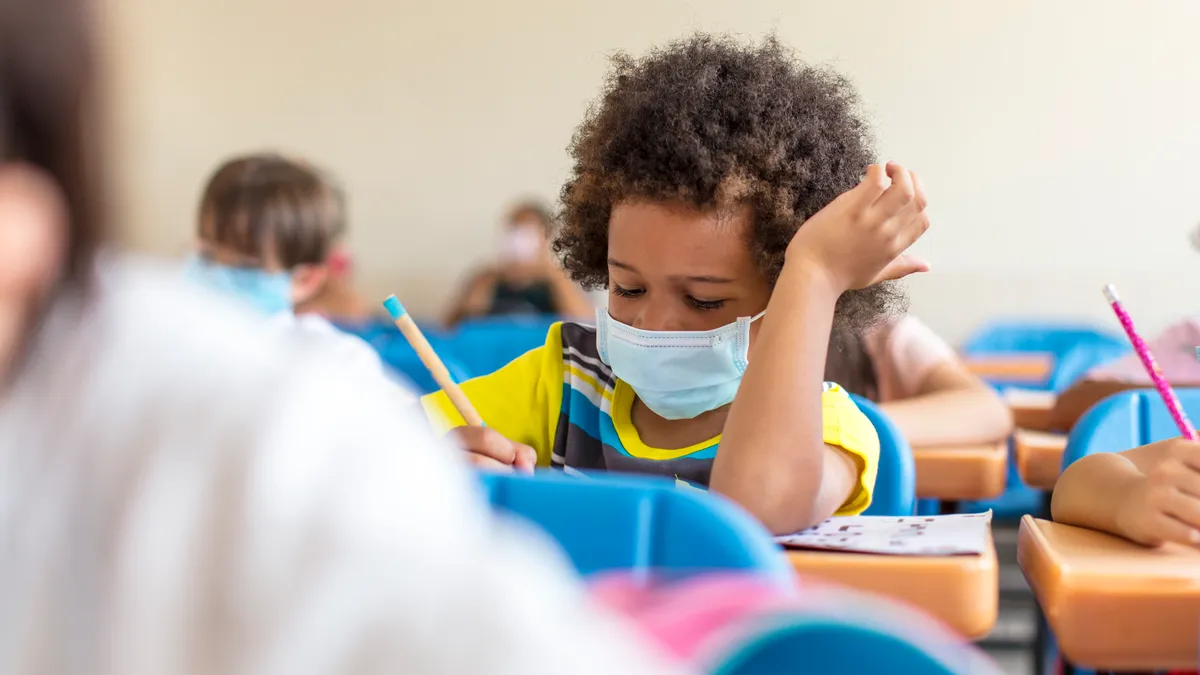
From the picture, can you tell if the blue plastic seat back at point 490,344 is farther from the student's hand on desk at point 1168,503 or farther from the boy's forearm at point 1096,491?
the student's hand on desk at point 1168,503

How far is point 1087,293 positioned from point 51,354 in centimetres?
491

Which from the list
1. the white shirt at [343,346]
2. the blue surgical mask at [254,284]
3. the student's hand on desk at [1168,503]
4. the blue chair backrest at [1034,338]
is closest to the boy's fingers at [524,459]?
the white shirt at [343,346]

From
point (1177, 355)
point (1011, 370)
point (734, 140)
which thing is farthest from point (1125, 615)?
point (1011, 370)

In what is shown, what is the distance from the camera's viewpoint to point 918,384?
7.07 ft

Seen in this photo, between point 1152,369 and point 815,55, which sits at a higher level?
point 815,55

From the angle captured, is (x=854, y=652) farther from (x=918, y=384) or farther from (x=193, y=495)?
(x=918, y=384)

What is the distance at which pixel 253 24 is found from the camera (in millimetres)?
5383

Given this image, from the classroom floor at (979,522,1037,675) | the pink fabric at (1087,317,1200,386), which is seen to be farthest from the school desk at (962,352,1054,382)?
the pink fabric at (1087,317,1200,386)

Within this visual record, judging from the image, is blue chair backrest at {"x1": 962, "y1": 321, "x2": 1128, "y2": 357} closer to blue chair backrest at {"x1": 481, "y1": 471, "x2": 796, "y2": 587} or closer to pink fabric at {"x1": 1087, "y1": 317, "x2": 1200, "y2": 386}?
pink fabric at {"x1": 1087, "y1": 317, "x2": 1200, "y2": 386}

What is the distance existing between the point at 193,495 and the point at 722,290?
0.95 meters

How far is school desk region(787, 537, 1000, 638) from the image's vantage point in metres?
0.86

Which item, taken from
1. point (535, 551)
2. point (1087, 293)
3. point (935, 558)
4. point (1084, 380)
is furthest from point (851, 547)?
point (1087, 293)

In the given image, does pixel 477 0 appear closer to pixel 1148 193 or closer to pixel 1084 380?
pixel 1148 193

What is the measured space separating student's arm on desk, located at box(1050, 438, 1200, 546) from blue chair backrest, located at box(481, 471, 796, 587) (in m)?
0.46
